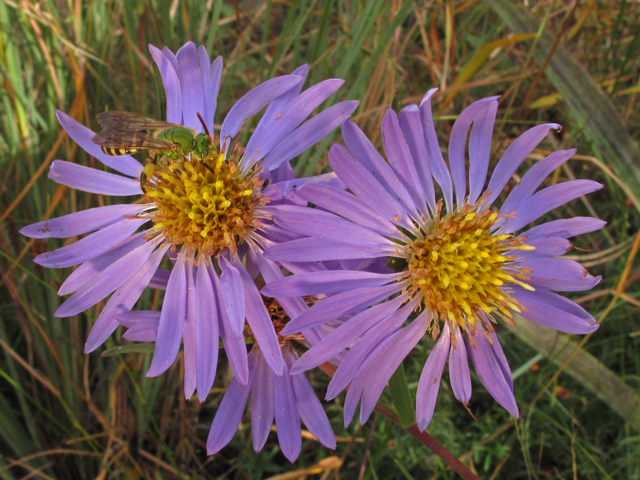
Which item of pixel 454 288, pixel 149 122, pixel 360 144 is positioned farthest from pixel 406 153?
pixel 149 122

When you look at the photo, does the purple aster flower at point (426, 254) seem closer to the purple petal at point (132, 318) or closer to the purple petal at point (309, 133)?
the purple petal at point (309, 133)

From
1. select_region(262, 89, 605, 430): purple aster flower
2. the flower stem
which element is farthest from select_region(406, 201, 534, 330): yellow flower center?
the flower stem

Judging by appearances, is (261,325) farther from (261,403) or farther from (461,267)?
(461,267)

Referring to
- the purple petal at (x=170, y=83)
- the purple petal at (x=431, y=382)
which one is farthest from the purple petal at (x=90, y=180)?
the purple petal at (x=431, y=382)

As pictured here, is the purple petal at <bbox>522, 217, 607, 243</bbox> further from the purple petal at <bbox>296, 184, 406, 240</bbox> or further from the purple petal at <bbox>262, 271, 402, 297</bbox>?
the purple petal at <bbox>262, 271, 402, 297</bbox>

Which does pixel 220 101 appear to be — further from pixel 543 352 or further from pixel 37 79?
pixel 543 352

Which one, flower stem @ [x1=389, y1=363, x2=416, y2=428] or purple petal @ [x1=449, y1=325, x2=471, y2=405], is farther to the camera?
purple petal @ [x1=449, y1=325, x2=471, y2=405]
